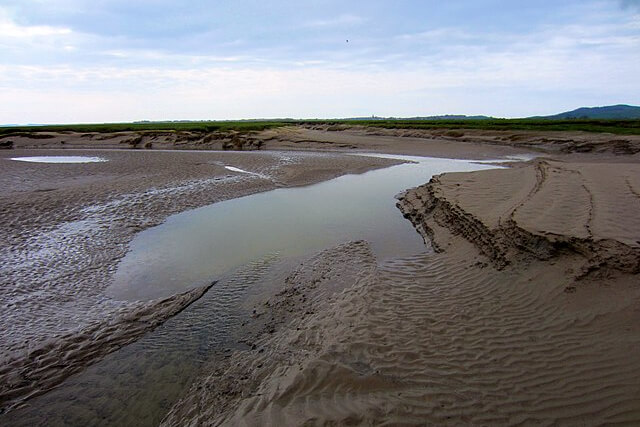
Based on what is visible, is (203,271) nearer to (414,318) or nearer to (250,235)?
(250,235)

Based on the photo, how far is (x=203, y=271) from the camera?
786cm

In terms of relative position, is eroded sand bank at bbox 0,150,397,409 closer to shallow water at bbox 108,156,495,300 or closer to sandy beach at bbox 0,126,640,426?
sandy beach at bbox 0,126,640,426

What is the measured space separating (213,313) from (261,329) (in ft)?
3.31

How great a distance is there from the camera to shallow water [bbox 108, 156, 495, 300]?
766 centimetres

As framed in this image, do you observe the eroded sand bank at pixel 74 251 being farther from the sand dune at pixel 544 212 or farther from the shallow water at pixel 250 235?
the sand dune at pixel 544 212

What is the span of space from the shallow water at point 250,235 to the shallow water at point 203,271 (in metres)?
0.02

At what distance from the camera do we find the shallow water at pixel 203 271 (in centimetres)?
435

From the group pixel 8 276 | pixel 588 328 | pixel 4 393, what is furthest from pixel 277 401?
pixel 8 276

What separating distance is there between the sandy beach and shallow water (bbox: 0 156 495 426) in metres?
0.27

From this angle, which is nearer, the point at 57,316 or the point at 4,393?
the point at 4,393

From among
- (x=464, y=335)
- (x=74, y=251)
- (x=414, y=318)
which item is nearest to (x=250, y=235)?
(x=74, y=251)

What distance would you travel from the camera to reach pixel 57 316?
19.7 ft

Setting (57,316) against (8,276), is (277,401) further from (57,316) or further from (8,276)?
(8,276)

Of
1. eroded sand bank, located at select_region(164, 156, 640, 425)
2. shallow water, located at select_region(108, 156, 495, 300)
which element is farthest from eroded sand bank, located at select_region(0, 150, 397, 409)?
eroded sand bank, located at select_region(164, 156, 640, 425)
